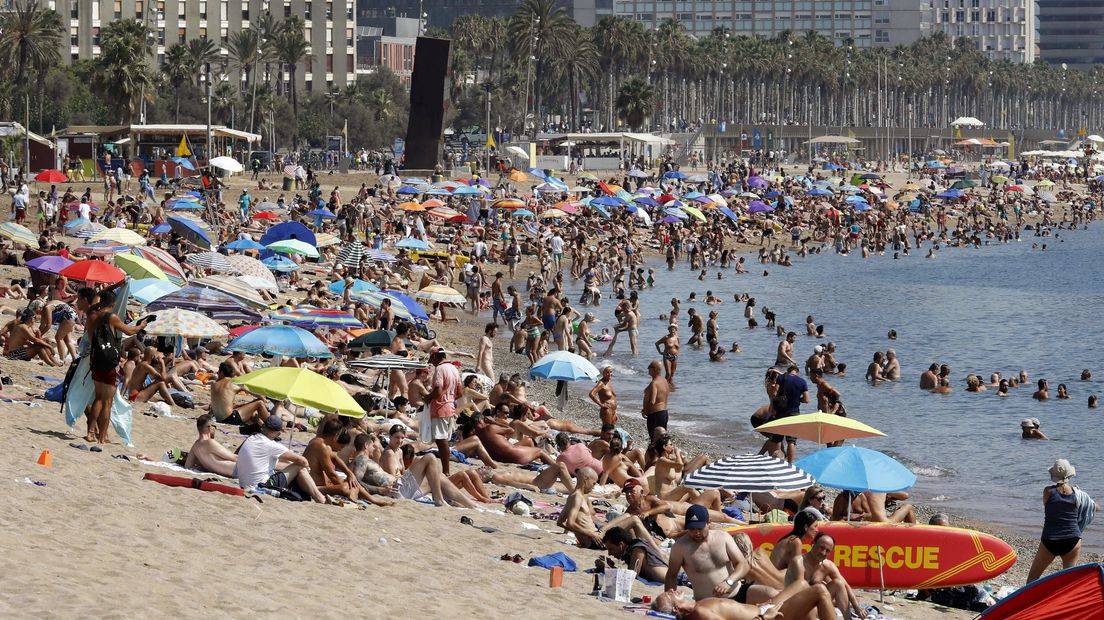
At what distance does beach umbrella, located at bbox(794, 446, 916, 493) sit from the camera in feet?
41.1

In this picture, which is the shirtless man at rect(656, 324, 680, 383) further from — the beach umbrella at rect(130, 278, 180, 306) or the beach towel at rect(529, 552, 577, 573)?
the beach towel at rect(529, 552, 577, 573)

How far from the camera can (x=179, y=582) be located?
9.19 meters

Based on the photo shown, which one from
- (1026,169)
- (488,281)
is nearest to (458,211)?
→ (488,281)

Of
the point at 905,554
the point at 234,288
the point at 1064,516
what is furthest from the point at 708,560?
the point at 234,288

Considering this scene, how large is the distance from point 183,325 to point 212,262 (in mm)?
7045

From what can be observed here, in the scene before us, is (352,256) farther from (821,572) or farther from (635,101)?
(635,101)

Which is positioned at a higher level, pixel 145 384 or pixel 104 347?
pixel 104 347

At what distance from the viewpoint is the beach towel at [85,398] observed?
13062 millimetres

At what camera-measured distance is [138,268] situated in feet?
72.6

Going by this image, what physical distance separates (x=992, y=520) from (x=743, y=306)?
998 inches

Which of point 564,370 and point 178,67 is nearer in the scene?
point 564,370

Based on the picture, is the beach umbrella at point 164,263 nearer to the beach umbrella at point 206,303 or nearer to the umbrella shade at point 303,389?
the beach umbrella at point 206,303

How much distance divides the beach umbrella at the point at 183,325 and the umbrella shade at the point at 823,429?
7.06 metres

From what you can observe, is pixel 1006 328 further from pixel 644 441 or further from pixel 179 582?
pixel 179 582
